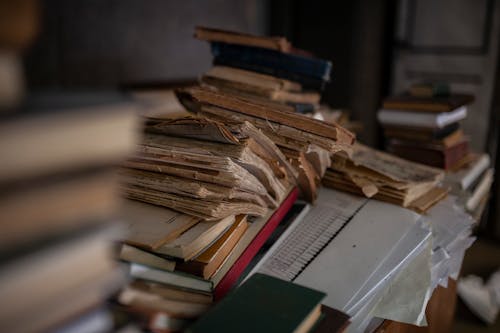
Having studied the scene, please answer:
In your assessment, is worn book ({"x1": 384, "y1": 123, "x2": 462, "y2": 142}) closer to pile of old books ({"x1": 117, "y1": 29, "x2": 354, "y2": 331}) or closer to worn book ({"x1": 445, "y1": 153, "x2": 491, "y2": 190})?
worn book ({"x1": 445, "y1": 153, "x2": 491, "y2": 190})

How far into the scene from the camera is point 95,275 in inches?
18.4

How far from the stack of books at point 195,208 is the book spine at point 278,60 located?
422 mm

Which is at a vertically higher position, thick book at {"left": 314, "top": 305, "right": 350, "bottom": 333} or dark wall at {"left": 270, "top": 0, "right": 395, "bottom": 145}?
dark wall at {"left": 270, "top": 0, "right": 395, "bottom": 145}

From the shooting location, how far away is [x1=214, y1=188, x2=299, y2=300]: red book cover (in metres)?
0.93

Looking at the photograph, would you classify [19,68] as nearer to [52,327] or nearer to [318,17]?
[52,327]

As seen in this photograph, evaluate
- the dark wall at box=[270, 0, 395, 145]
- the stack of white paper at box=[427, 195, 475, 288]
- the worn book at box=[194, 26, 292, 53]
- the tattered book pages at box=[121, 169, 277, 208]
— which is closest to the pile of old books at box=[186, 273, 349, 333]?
the tattered book pages at box=[121, 169, 277, 208]

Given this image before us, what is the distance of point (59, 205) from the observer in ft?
1.38

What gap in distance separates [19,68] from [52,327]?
0.82 feet

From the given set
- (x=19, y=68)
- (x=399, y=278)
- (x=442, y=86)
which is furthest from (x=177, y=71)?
(x=19, y=68)

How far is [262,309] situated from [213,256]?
212 millimetres

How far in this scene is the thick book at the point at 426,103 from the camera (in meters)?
1.86

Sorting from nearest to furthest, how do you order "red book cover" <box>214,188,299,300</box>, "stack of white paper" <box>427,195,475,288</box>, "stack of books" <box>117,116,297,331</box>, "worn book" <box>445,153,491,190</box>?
1. "stack of books" <box>117,116,297,331</box>
2. "red book cover" <box>214,188,299,300</box>
3. "stack of white paper" <box>427,195,475,288</box>
4. "worn book" <box>445,153,491,190</box>

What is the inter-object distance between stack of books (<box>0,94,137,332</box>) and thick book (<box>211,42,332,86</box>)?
107 cm

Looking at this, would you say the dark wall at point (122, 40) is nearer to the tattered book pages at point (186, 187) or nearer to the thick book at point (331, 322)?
the tattered book pages at point (186, 187)
